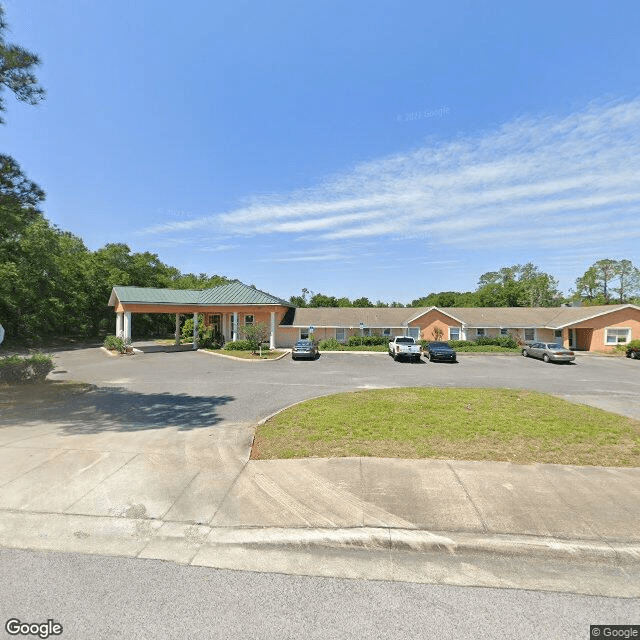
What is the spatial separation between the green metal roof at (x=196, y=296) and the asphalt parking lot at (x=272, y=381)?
27.6ft

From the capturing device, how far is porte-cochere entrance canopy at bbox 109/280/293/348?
2980 centimetres

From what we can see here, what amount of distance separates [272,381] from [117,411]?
6.46 m

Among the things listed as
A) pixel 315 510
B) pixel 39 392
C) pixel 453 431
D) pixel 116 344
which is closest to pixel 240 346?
pixel 116 344

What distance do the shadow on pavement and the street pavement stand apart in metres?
0.48

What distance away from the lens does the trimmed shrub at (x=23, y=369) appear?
12578 millimetres

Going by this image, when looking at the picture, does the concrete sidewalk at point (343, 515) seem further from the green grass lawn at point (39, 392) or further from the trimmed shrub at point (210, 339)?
the trimmed shrub at point (210, 339)

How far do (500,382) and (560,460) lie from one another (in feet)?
35.0

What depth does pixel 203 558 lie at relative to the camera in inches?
140

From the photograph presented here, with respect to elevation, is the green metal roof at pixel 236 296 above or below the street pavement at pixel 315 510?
above

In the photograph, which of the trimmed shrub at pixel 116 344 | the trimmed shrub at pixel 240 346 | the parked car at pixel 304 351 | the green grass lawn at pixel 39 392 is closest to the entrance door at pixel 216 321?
the trimmed shrub at pixel 240 346

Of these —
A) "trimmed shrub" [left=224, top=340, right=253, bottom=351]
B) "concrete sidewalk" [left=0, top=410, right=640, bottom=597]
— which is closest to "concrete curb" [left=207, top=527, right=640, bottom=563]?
"concrete sidewalk" [left=0, top=410, right=640, bottom=597]

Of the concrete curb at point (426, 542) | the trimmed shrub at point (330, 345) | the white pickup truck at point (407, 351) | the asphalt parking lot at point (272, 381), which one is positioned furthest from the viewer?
the trimmed shrub at point (330, 345)

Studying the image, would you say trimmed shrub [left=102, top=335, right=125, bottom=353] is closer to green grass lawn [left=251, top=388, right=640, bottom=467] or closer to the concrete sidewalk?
green grass lawn [left=251, top=388, right=640, bottom=467]

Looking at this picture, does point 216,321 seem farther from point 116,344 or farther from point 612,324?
point 612,324
